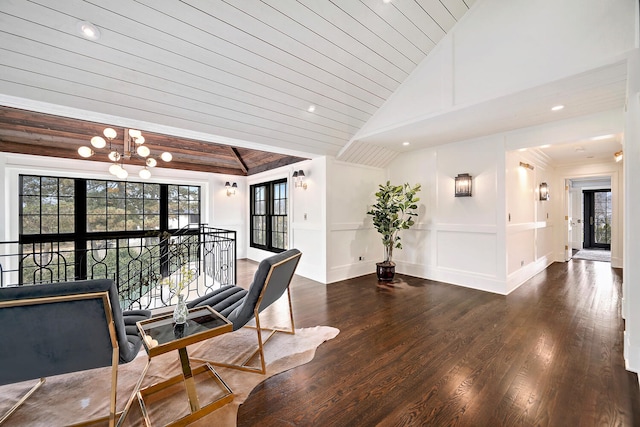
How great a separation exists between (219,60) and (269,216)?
14.7 ft

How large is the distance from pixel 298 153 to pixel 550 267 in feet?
20.3

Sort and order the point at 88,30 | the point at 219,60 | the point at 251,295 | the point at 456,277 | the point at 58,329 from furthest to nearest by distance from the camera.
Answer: the point at 456,277 → the point at 219,60 → the point at 251,295 → the point at 88,30 → the point at 58,329

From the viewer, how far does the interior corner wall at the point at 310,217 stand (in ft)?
16.0

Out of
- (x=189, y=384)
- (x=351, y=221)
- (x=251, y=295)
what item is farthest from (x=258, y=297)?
(x=351, y=221)

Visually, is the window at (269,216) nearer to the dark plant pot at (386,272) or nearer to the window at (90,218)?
the window at (90,218)

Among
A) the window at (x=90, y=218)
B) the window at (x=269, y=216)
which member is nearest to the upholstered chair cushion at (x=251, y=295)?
the window at (x=90, y=218)

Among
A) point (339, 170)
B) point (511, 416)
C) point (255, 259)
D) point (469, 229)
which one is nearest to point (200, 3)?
point (339, 170)

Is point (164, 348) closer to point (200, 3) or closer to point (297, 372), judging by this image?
point (297, 372)

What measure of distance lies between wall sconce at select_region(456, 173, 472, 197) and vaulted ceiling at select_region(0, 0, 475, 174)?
1.90 metres

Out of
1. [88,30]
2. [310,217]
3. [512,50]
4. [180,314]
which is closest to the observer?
[180,314]

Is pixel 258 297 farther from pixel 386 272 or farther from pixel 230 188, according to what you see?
pixel 230 188

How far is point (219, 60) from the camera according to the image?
8.57ft

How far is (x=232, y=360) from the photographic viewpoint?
2.29 metres

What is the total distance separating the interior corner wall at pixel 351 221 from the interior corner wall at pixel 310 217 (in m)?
0.13
